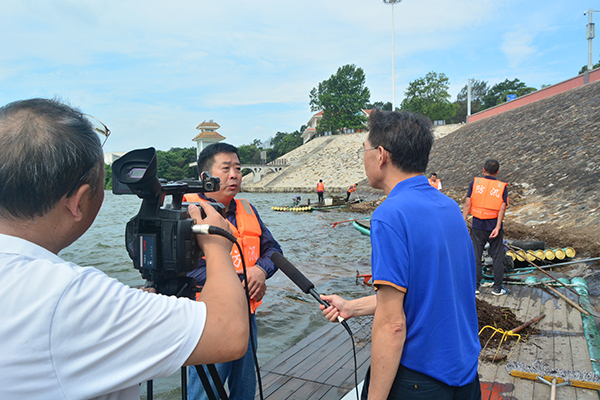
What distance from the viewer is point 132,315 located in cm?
90

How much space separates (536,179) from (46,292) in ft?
57.9

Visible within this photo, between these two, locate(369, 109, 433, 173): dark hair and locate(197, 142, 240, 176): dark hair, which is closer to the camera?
locate(369, 109, 433, 173): dark hair

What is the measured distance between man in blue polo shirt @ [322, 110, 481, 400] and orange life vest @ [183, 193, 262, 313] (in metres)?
1.23

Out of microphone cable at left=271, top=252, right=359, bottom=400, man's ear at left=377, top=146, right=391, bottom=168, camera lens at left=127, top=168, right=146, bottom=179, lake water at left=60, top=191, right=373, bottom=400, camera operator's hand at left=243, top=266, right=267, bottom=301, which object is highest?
man's ear at left=377, top=146, right=391, bottom=168

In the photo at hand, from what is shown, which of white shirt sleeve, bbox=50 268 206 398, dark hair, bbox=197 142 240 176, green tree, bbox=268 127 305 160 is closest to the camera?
white shirt sleeve, bbox=50 268 206 398

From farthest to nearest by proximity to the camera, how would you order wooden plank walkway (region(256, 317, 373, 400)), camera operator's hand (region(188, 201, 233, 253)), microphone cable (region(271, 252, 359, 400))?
wooden plank walkway (region(256, 317, 373, 400)) → microphone cable (region(271, 252, 359, 400)) → camera operator's hand (region(188, 201, 233, 253))

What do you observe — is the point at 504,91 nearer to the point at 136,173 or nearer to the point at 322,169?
the point at 322,169

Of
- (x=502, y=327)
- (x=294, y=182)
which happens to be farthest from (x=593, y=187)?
(x=294, y=182)

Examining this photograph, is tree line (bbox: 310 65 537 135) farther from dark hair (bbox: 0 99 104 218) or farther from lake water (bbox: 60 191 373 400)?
dark hair (bbox: 0 99 104 218)

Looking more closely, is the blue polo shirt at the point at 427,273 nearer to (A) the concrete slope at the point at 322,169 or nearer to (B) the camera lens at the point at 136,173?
(B) the camera lens at the point at 136,173

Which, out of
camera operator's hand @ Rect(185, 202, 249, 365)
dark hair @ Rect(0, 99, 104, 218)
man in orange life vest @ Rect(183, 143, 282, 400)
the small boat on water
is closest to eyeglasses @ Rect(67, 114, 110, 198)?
dark hair @ Rect(0, 99, 104, 218)

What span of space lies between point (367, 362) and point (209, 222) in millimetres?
3113

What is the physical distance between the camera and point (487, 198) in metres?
6.01

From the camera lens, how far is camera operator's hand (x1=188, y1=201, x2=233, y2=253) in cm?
124
